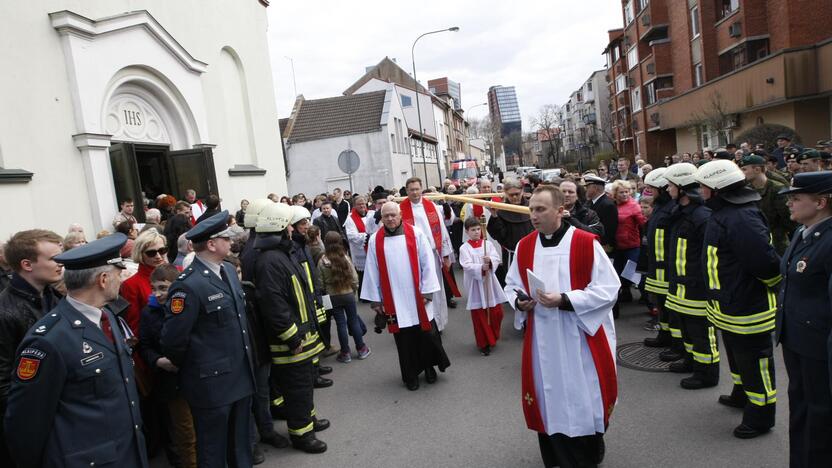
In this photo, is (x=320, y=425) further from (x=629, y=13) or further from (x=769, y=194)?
(x=629, y=13)

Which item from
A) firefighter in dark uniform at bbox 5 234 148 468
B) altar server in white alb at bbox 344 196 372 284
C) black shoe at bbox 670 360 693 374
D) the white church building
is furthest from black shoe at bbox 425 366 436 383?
the white church building

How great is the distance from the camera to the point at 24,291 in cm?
351

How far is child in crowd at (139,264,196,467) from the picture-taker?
4203mm

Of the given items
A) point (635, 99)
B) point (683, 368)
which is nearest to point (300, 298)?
point (683, 368)

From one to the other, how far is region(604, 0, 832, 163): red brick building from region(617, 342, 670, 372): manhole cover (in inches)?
735

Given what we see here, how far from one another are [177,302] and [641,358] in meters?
4.98

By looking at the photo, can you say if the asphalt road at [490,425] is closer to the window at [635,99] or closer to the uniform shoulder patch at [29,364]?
the uniform shoulder patch at [29,364]

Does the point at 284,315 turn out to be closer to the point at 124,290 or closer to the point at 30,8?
the point at 124,290

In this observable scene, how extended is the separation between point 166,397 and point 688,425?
420 centimetres

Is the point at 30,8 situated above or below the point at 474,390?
above

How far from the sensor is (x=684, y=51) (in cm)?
3306

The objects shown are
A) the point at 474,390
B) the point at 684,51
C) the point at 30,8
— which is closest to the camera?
the point at 474,390

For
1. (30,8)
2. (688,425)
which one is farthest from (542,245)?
(30,8)

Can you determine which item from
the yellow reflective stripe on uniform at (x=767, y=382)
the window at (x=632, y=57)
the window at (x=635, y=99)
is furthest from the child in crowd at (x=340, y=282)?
the window at (x=632, y=57)
